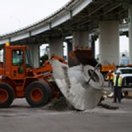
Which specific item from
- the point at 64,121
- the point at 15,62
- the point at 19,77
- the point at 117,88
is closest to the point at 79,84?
the point at 19,77

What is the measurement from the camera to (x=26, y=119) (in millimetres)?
21438

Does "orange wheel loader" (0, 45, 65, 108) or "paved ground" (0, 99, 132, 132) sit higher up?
"orange wheel loader" (0, 45, 65, 108)

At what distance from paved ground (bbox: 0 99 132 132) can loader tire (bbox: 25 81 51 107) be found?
111cm

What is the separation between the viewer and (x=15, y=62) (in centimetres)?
2864

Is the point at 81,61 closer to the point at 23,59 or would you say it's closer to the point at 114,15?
the point at 23,59

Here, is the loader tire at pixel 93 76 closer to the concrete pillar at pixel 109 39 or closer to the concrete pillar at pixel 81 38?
the concrete pillar at pixel 109 39

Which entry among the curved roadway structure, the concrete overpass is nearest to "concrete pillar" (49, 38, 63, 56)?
the curved roadway structure

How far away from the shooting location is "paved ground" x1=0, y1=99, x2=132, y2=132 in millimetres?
17784

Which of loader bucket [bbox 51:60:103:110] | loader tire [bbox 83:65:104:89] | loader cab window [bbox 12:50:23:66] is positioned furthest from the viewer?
loader cab window [bbox 12:50:23:66]

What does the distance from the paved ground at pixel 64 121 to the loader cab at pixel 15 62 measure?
239 cm

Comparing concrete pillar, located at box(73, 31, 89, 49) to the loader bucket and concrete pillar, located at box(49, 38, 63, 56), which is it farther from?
the loader bucket

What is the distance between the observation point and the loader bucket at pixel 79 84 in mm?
26203

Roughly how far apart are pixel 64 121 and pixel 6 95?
8.09 meters

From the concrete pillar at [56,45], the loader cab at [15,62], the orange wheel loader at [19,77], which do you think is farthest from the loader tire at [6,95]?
the concrete pillar at [56,45]
